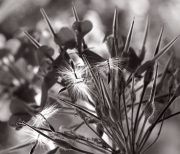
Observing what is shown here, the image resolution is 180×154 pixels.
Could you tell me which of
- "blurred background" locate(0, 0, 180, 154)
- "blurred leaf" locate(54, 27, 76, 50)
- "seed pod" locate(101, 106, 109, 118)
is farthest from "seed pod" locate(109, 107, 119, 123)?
"blurred background" locate(0, 0, 180, 154)

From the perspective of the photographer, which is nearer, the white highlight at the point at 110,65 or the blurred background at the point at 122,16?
the white highlight at the point at 110,65

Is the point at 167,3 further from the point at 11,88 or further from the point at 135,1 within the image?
the point at 11,88

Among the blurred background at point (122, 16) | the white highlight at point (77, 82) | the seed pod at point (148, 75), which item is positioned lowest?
the seed pod at point (148, 75)

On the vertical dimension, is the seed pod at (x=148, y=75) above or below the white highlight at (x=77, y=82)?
below

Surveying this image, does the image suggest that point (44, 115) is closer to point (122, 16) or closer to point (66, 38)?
point (66, 38)

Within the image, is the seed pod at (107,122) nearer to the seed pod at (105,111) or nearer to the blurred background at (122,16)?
the seed pod at (105,111)

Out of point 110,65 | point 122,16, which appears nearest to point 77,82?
point 110,65

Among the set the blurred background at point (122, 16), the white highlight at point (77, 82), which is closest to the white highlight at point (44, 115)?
the white highlight at point (77, 82)

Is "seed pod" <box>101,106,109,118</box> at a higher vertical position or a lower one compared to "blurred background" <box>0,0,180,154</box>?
lower

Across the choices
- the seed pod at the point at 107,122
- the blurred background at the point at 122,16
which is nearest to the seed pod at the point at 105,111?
the seed pod at the point at 107,122

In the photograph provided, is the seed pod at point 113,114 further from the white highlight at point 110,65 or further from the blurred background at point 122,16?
the blurred background at point 122,16

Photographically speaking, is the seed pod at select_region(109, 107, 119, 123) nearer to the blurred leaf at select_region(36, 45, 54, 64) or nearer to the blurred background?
the blurred leaf at select_region(36, 45, 54, 64)
